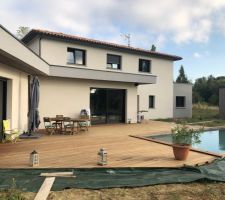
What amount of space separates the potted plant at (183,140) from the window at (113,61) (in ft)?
39.7

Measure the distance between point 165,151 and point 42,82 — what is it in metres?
8.90

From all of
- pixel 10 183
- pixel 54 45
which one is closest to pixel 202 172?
pixel 10 183

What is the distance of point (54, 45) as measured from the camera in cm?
1652

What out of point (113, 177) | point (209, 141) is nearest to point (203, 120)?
point (209, 141)

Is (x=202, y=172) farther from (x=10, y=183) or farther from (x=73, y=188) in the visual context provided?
(x=10, y=183)

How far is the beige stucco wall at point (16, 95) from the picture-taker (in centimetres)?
1101

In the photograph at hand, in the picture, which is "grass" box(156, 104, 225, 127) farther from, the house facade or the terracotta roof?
the terracotta roof

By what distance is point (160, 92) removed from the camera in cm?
2403

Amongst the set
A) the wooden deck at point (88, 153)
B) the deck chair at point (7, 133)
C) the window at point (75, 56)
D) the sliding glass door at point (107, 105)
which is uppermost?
the window at point (75, 56)

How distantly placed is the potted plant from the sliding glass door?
10.2m

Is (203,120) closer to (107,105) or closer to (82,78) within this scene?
(107,105)

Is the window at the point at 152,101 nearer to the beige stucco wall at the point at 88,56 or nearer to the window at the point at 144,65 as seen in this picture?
the window at the point at 144,65

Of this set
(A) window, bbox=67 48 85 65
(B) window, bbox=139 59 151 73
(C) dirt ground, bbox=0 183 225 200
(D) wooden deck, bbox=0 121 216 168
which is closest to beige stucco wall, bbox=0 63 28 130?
(D) wooden deck, bbox=0 121 216 168

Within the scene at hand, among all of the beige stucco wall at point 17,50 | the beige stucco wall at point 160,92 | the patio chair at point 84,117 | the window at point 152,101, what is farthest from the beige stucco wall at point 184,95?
the beige stucco wall at point 17,50
